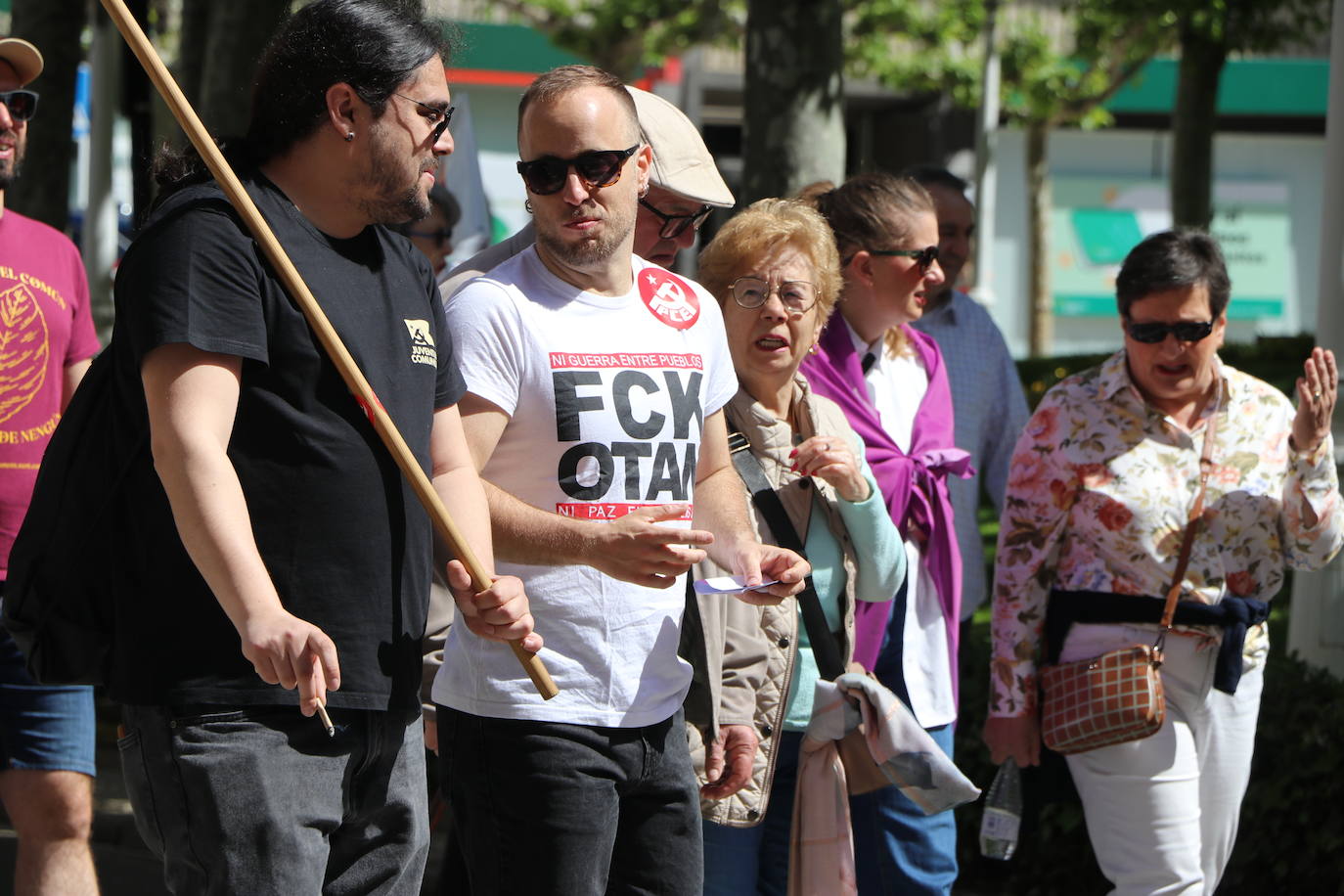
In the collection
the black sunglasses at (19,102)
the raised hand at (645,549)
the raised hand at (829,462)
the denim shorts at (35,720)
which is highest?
the black sunglasses at (19,102)

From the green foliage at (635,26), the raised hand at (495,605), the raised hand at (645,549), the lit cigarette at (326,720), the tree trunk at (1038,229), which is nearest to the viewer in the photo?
the lit cigarette at (326,720)

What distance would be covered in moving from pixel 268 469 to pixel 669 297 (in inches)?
37.7

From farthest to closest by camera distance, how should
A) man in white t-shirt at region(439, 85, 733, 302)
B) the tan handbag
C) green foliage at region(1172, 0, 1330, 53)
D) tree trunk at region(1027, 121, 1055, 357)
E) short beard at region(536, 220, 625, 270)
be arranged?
tree trunk at region(1027, 121, 1055, 357) < green foliage at region(1172, 0, 1330, 53) < the tan handbag < man in white t-shirt at region(439, 85, 733, 302) < short beard at region(536, 220, 625, 270)

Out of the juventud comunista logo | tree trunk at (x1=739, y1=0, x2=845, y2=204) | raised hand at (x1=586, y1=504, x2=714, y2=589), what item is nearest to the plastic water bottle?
raised hand at (x1=586, y1=504, x2=714, y2=589)

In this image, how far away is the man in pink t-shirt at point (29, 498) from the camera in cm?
391

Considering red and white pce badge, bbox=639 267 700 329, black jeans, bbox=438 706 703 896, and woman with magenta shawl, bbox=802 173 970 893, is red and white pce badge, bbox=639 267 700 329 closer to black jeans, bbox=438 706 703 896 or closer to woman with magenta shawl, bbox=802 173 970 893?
black jeans, bbox=438 706 703 896

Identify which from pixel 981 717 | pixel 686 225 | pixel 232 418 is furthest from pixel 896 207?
pixel 232 418

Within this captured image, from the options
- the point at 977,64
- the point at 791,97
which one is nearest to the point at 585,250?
the point at 791,97

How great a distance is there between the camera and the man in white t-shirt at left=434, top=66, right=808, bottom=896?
2922mm

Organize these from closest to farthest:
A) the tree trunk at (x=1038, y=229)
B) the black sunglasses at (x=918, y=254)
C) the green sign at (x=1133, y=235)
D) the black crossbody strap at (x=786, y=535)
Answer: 1. the black crossbody strap at (x=786, y=535)
2. the black sunglasses at (x=918, y=254)
3. the tree trunk at (x=1038, y=229)
4. the green sign at (x=1133, y=235)

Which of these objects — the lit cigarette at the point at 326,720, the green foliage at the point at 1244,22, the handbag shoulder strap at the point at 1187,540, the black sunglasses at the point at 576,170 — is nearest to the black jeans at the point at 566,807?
the lit cigarette at the point at 326,720

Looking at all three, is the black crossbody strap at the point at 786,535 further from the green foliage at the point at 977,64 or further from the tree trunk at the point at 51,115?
the green foliage at the point at 977,64

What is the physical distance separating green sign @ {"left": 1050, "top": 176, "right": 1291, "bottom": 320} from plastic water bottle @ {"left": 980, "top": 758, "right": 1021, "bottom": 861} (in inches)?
1057

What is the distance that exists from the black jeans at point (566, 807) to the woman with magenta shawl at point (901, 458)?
0.99m
